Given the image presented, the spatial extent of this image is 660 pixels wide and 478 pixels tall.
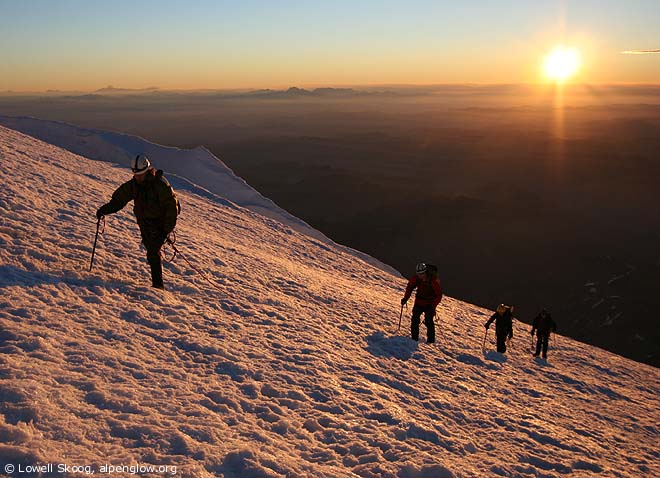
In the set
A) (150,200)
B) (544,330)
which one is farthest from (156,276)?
(544,330)

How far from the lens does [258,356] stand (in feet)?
18.9

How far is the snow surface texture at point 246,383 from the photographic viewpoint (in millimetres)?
3773

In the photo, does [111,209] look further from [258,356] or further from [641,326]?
[641,326]

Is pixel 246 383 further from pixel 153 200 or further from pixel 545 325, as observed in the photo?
pixel 545 325

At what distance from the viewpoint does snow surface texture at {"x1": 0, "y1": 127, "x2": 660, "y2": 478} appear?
149 inches

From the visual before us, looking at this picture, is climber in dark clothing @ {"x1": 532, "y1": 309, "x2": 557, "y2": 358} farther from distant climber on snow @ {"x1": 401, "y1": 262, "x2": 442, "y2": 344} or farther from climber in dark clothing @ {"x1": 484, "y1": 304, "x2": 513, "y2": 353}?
distant climber on snow @ {"x1": 401, "y1": 262, "x2": 442, "y2": 344}

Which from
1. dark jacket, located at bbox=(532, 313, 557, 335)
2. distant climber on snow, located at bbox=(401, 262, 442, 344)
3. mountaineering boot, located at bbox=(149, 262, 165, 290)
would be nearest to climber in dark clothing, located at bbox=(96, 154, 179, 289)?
mountaineering boot, located at bbox=(149, 262, 165, 290)

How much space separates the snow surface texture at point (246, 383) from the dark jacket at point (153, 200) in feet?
3.90

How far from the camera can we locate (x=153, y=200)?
247 inches

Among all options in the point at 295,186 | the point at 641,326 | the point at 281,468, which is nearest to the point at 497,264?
the point at 641,326

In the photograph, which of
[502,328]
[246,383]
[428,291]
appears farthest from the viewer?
[502,328]

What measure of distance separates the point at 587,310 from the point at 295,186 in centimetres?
10172

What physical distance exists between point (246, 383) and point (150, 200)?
10.1ft

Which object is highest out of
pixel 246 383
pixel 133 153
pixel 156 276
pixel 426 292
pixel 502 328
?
pixel 133 153
